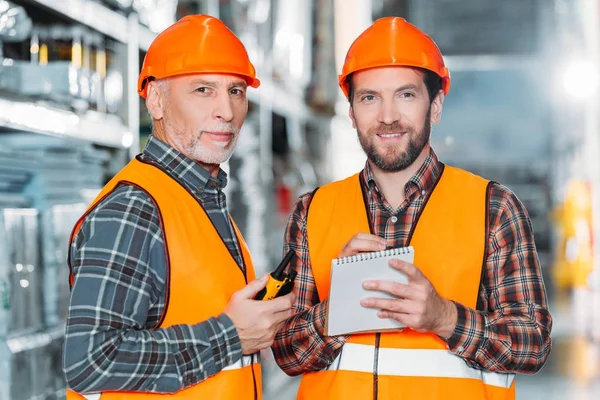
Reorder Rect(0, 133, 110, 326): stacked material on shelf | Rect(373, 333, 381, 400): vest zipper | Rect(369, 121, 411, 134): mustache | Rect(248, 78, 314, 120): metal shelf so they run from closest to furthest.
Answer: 1. Rect(373, 333, 381, 400): vest zipper
2. Rect(369, 121, 411, 134): mustache
3. Rect(0, 133, 110, 326): stacked material on shelf
4. Rect(248, 78, 314, 120): metal shelf

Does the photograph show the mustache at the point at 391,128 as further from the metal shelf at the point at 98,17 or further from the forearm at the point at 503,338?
the metal shelf at the point at 98,17

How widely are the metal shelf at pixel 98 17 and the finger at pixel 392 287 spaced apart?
4.84 feet

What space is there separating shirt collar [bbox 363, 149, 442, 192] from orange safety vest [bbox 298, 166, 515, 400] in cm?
2

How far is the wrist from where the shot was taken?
2076mm

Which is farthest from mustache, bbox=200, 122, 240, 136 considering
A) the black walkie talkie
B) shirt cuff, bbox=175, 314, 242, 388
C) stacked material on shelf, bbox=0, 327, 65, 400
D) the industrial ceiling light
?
the industrial ceiling light

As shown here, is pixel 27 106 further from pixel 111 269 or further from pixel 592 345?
pixel 592 345

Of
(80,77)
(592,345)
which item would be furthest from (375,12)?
(80,77)

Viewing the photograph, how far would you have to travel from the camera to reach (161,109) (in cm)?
216

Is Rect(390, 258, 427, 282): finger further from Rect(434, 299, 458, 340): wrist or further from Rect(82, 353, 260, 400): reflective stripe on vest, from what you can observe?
Rect(82, 353, 260, 400): reflective stripe on vest

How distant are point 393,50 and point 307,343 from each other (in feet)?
2.71

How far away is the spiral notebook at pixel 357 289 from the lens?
199 cm

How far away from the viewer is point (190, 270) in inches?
76.4

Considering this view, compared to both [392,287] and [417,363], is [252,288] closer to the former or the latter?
[392,287]

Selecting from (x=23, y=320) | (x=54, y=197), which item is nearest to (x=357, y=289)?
(x=23, y=320)
